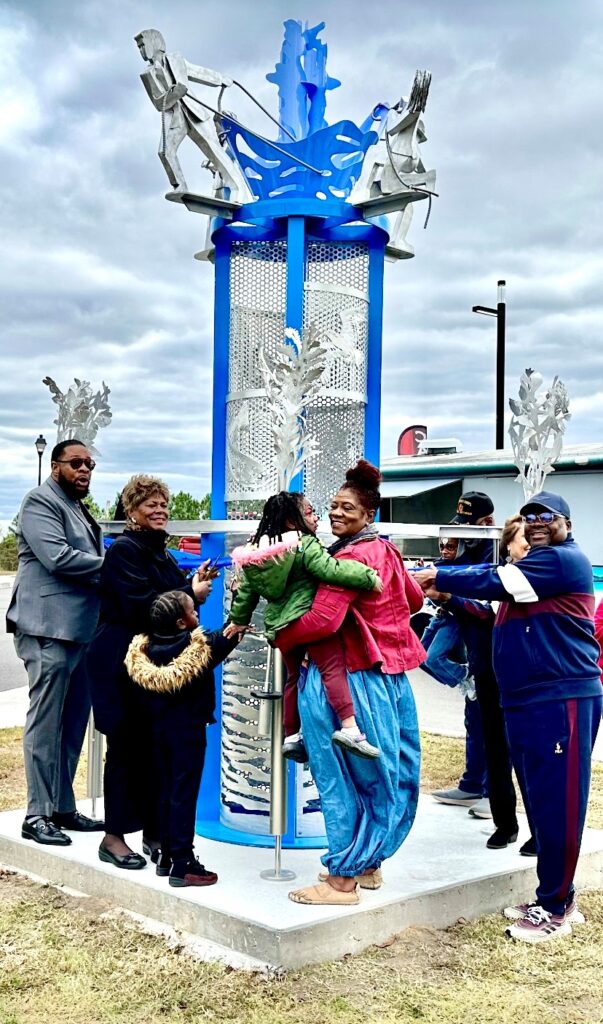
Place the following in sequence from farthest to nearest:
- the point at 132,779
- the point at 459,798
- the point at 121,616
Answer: the point at 459,798
the point at 132,779
the point at 121,616

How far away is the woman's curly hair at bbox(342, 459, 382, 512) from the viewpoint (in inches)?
175

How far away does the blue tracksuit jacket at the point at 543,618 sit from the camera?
4375mm

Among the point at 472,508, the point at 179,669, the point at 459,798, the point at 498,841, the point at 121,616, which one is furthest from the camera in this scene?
the point at 459,798

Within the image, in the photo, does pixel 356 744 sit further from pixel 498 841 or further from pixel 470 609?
pixel 498 841

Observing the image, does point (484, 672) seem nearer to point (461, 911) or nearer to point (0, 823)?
point (461, 911)

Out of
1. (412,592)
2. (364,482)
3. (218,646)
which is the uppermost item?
(364,482)

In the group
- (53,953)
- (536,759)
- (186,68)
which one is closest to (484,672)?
(536,759)

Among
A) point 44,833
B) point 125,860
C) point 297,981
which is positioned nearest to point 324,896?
point 297,981

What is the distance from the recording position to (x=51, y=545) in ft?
17.1

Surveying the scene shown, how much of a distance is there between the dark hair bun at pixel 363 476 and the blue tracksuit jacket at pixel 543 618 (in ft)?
1.56

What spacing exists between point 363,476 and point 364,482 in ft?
Result: 0.09

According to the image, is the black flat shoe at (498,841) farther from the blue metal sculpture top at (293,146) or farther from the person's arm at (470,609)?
the blue metal sculpture top at (293,146)

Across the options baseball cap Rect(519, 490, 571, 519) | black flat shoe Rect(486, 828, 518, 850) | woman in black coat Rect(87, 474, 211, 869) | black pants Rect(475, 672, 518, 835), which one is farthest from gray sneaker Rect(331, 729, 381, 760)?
black flat shoe Rect(486, 828, 518, 850)

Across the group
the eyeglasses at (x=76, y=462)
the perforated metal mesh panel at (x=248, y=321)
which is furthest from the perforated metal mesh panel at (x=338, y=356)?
the eyeglasses at (x=76, y=462)
